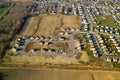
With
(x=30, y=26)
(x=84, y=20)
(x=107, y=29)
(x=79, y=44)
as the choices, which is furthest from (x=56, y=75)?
(x=84, y=20)

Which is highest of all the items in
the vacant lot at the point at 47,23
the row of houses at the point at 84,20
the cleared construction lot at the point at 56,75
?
the vacant lot at the point at 47,23

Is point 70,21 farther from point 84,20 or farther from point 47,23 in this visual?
point 47,23

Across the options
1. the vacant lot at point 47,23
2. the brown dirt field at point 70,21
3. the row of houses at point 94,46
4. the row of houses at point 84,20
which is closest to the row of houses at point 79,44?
the row of houses at point 94,46

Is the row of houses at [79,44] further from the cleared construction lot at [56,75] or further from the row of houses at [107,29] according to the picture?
the row of houses at [107,29]

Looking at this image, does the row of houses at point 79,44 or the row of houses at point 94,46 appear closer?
the row of houses at point 94,46

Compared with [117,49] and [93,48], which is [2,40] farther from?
[117,49]

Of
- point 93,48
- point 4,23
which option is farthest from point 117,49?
point 4,23

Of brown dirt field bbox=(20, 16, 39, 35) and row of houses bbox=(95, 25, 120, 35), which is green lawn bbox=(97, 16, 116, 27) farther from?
brown dirt field bbox=(20, 16, 39, 35)

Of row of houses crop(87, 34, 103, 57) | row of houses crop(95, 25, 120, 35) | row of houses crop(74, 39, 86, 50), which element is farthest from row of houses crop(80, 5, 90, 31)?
row of houses crop(74, 39, 86, 50)
